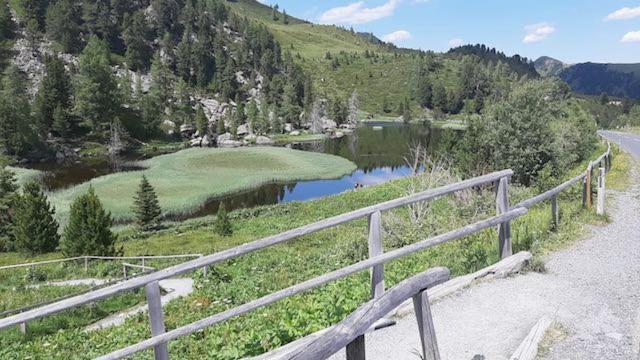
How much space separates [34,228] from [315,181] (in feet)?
149

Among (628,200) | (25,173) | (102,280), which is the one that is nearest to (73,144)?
(25,173)

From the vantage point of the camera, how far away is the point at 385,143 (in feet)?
465

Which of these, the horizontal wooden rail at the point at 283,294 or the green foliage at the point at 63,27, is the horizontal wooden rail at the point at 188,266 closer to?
the horizontal wooden rail at the point at 283,294

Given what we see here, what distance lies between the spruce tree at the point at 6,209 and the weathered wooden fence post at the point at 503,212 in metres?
50.3

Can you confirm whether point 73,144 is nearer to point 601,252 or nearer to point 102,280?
point 102,280

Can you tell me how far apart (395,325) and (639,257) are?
7245 millimetres

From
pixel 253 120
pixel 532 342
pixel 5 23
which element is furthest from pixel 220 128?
pixel 532 342

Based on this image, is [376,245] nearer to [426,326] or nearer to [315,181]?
[426,326]

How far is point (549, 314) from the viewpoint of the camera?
7855 millimetres

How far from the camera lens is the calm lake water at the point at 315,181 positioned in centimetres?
6888

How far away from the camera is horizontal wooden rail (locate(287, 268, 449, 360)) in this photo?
2889 mm

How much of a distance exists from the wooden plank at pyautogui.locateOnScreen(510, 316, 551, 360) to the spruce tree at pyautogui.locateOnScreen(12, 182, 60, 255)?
4427cm

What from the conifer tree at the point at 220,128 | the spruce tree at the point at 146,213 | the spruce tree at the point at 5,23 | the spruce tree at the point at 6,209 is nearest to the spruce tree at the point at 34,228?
the spruce tree at the point at 6,209

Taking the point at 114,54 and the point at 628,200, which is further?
the point at 114,54
